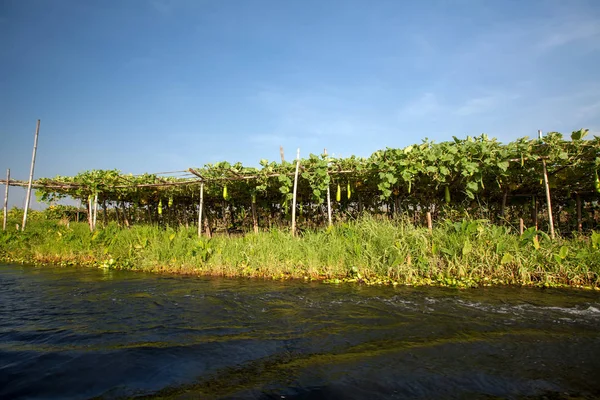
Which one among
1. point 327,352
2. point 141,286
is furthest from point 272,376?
point 141,286

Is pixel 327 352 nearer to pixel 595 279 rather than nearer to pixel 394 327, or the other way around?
pixel 394 327

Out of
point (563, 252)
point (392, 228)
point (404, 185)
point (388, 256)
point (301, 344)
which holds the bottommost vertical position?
point (301, 344)

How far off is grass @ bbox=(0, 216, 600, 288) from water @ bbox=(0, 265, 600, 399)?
827mm

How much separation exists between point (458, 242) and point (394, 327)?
4.14 meters

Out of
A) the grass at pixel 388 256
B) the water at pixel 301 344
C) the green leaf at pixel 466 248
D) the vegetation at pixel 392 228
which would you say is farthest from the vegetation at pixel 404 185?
the water at pixel 301 344

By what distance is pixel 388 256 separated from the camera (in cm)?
761

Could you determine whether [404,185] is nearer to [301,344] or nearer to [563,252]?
[563,252]

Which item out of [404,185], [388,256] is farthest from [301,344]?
[404,185]

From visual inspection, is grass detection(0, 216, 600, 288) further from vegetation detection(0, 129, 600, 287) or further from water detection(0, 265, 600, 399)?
water detection(0, 265, 600, 399)

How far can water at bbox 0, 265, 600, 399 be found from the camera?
270 cm

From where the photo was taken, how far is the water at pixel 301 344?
2703 mm

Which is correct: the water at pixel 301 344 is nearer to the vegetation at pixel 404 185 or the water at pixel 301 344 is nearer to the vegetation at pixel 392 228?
the vegetation at pixel 392 228

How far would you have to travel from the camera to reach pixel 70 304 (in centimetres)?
537

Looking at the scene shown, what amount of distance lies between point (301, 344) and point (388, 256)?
447cm
